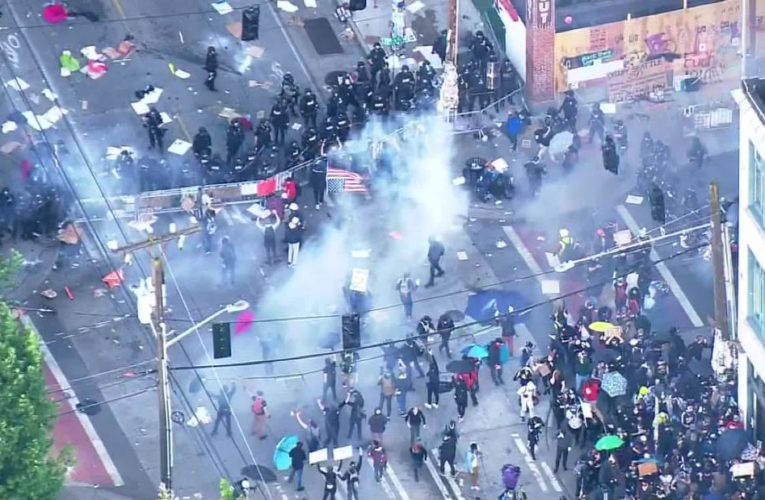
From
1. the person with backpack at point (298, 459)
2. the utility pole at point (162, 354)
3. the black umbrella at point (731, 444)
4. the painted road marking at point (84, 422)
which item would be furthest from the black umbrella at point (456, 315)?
the utility pole at point (162, 354)

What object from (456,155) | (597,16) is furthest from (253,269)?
(597,16)

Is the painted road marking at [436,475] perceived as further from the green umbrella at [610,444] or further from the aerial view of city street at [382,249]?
the green umbrella at [610,444]

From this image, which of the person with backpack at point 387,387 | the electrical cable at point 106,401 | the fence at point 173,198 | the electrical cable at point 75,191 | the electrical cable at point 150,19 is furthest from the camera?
the electrical cable at point 150,19

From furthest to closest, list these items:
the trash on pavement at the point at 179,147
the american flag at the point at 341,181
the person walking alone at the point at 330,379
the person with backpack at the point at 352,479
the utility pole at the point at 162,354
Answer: the trash on pavement at the point at 179,147, the american flag at the point at 341,181, the person walking alone at the point at 330,379, the person with backpack at the point at 352,479, the utility pole at the point at 162,354

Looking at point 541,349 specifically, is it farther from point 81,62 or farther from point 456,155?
point 81,62

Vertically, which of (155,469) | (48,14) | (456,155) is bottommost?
(155,469)

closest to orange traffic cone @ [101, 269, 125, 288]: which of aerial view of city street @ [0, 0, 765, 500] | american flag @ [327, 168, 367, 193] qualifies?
aerial view of city street @ [0, 0, 765, 500]

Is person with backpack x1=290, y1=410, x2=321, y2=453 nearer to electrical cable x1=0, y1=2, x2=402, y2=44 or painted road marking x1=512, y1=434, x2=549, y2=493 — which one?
painted road marking x1=512, y1=434, x2=549, y2=493

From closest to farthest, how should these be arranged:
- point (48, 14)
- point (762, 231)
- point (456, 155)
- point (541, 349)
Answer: point (762, 231), point (541, 349), point (456, 155), point (48, 14)
